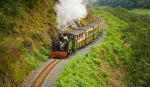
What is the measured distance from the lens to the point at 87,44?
67.5 m

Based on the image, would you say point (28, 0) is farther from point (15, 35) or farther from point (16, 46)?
point (16, 46)

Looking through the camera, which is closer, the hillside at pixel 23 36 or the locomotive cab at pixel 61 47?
the hillside at pixel 23 36

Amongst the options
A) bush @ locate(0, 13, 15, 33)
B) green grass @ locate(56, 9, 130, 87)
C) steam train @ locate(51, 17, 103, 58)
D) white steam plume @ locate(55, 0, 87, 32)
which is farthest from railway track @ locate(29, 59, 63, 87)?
white steam plume @ locate(55, 0, 87, 32)

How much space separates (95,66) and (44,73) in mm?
11795

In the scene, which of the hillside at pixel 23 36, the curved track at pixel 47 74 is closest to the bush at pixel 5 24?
the hillside at pixel 23 36

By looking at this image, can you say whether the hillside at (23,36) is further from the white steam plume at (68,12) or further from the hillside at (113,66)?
the hillside at (113,66)

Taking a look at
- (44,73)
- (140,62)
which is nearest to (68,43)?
(44,73)

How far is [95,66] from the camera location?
5291 centimetres

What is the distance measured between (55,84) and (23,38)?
34.7 feet

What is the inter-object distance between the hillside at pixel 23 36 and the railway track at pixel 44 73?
1.21 metres

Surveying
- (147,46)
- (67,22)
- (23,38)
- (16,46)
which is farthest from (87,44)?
(16,46)

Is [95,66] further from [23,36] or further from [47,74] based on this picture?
[47,74]

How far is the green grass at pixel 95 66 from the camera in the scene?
41281mm

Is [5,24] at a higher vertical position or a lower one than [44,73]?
higher
